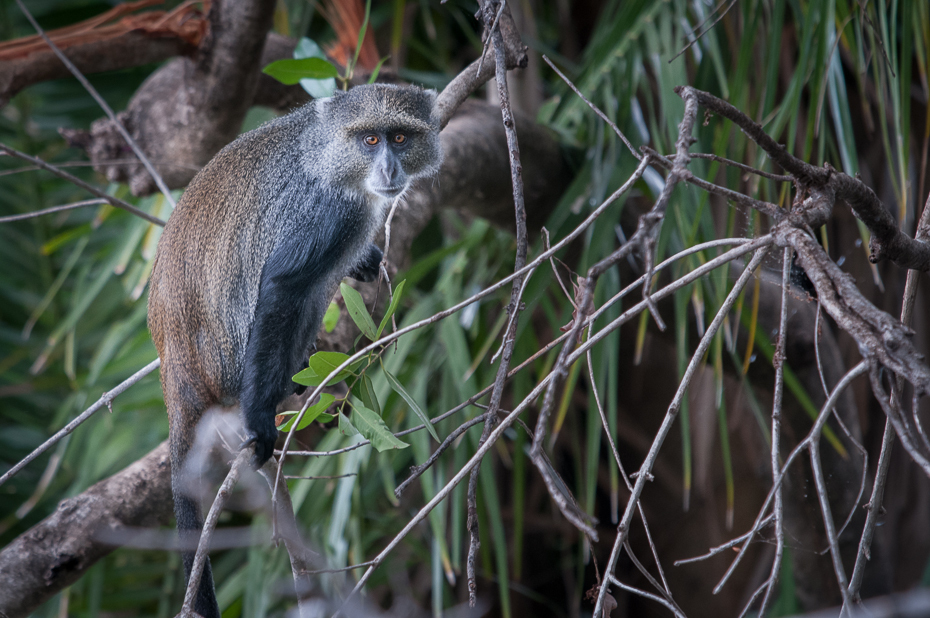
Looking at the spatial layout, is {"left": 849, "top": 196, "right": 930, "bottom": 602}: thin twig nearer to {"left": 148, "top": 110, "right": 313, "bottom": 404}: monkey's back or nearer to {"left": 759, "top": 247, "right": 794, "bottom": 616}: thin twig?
{"left": 759, "top": 247, "right": 794, "bottom": 616}: thin twig

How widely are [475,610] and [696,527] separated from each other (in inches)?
149

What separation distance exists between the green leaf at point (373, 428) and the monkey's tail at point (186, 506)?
841 millimetres

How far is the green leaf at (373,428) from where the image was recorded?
139 cm

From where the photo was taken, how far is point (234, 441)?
2305 mm

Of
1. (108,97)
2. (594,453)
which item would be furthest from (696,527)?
(108,97)

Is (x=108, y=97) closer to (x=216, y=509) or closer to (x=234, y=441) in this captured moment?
(x=234, y=441)

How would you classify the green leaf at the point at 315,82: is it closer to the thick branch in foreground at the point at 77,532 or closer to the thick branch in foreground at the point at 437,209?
the thick branch in foreground at the point at 437,209

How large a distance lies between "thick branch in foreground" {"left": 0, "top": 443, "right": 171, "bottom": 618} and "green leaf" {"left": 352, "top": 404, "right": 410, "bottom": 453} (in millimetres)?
1291

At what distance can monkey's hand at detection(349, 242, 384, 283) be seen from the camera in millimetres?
2645

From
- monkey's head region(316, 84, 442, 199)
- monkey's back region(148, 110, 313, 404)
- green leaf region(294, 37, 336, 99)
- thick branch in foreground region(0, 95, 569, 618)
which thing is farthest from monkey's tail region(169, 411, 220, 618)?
green leaf region(294, 37, 336, 99)

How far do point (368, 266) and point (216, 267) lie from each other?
1.92 ft

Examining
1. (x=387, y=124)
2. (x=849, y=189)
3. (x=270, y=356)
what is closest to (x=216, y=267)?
(x=270, y=356)

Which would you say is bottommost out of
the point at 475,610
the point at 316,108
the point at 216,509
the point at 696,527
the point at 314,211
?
the point at 696,527

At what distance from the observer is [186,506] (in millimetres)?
2096
